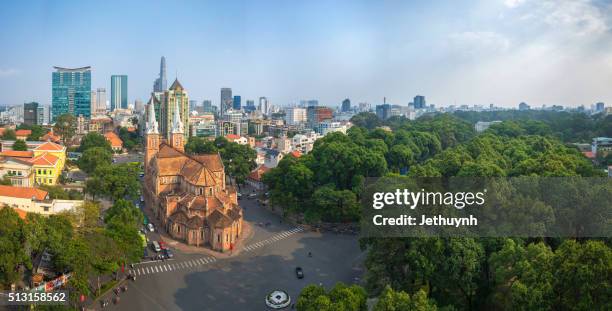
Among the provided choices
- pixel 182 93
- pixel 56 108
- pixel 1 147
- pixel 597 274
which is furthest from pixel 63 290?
pixel 56 108

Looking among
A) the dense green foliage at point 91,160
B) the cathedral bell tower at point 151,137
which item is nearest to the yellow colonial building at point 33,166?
the dense green foliage at point 91,160

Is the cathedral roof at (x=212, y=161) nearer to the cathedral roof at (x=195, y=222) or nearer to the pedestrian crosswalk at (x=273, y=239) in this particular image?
the cathedral roof at (x=195, y=222)

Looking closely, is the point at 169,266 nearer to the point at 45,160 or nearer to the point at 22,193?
the point at 22,193

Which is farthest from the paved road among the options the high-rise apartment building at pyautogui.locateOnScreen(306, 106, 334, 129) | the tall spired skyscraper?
the tall spired skyscraper

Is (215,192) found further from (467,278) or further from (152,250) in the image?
(467,278)

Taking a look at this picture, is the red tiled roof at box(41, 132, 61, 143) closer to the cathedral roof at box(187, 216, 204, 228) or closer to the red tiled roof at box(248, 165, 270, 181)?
the red tiled roof at box(248, 165, 270, 181)

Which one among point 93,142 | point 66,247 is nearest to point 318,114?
point 93,142
